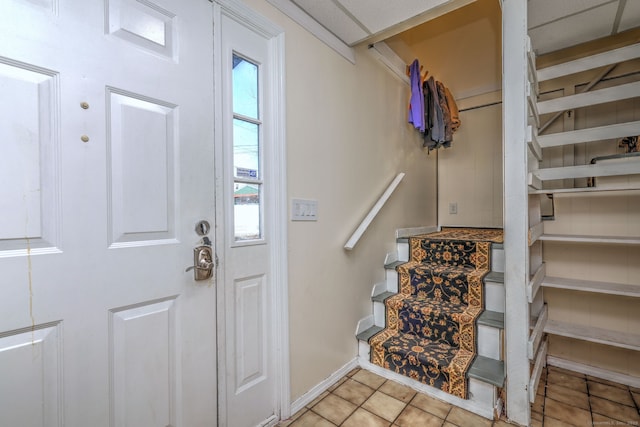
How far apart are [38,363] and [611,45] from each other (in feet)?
11.6

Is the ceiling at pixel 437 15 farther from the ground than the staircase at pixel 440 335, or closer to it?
farther from the ground

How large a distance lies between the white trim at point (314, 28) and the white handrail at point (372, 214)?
3.15 ft

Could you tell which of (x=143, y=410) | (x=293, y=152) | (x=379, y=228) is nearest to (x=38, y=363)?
(x=143, y=410)

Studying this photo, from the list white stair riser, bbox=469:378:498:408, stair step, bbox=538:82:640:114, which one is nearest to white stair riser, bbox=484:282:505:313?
white stair riser, bbox=469:378:498:408

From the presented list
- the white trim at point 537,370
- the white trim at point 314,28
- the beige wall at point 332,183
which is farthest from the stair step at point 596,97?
the white trim at point 537,370

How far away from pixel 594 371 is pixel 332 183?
7.16 ft

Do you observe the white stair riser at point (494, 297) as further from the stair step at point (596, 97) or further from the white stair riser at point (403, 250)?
the stair step at point (596, 97)

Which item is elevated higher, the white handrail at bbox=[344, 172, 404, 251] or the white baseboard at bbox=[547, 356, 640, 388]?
the white handrail at bbox=[344, 172, 404, 251]

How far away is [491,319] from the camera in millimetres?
1798

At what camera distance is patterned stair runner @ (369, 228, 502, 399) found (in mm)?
1740

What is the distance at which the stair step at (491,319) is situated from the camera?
1729mm

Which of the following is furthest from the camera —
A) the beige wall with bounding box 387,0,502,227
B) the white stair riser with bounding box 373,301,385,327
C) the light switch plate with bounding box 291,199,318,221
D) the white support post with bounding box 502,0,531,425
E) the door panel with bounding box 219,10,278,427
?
the beige wall with bounding box 387,0,502,227

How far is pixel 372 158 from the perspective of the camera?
2.27 meters

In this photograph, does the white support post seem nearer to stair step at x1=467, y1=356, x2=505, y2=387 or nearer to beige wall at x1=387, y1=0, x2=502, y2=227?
stair step at x1=467, y1=356, x2=505, y2=387
